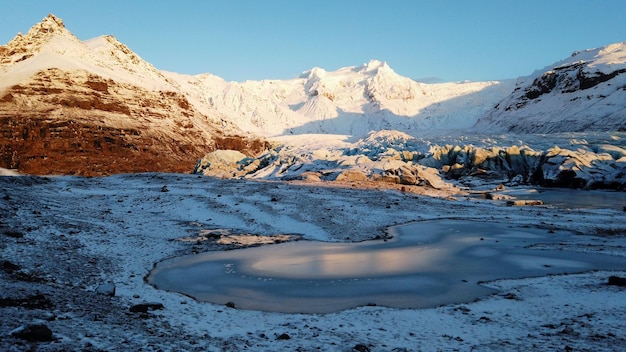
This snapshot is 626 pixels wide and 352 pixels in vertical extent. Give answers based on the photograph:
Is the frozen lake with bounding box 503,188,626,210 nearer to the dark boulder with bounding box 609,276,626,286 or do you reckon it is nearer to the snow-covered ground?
the snow-covered ground

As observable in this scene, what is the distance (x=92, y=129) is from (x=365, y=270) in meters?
62.5

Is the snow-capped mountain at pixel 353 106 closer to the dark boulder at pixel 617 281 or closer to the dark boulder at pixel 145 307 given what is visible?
the dark boulder at pixel 617 281

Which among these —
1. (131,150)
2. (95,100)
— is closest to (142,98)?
(95,100)

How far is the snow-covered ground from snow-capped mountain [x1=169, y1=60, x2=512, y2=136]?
13526 centimetres

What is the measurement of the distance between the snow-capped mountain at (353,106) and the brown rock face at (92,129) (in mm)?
76485

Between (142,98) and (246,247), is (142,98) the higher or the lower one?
the higher one

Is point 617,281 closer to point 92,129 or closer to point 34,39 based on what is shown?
point 92,129

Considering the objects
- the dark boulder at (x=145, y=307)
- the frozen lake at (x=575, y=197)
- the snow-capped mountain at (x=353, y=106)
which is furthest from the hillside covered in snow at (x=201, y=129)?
the snow-capped mountain at (x=353, y=106)

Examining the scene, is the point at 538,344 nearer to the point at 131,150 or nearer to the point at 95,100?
the point at 131,150

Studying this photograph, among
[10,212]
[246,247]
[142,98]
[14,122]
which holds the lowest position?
[246,247]

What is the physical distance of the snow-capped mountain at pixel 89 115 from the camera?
61.7 meters

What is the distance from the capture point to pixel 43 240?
15242 millimetres

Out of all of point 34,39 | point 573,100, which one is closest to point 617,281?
point 34,39

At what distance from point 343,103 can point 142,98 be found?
123736mm
